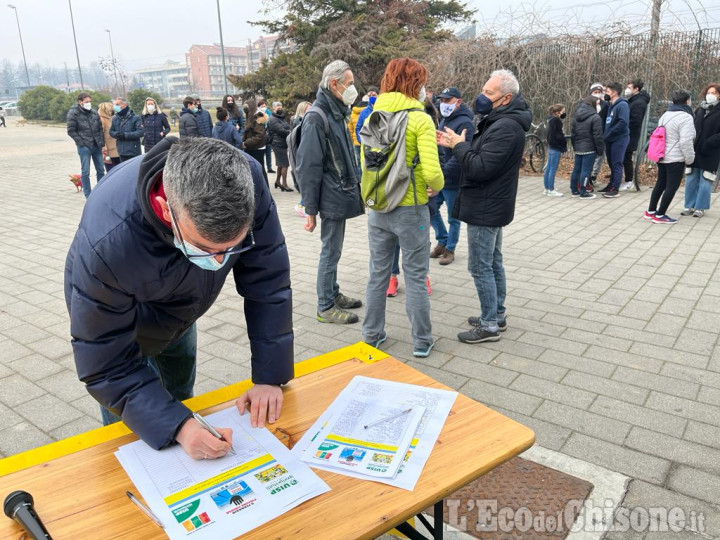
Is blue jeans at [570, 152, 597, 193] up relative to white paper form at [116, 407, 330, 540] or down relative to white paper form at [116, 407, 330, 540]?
down

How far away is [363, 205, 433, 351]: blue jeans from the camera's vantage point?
3.70 metres

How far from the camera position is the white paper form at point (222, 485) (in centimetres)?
134

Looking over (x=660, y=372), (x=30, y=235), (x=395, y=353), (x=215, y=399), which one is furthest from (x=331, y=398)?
(x=30, y=235)

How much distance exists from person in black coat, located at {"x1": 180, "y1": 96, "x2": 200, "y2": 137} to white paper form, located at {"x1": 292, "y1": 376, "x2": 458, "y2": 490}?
9316mm

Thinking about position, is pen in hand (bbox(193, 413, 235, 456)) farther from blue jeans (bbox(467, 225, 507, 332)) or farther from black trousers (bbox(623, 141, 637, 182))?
black trousers (bbox(623, 141, 637, 182))

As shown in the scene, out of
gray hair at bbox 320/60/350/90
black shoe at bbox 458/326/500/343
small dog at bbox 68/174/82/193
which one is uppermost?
gray hair at bbox 320/60/350/90

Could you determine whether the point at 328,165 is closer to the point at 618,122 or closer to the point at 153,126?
the point at 618,122

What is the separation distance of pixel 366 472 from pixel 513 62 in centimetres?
1274

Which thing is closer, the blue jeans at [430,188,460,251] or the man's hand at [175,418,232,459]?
the man's hand at [175,418,232,459]

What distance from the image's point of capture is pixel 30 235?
25.4 ft

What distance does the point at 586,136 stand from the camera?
348 inches

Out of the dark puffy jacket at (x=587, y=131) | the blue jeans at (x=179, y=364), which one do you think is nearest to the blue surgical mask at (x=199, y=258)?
the blue jeans at (x=179, y=364)

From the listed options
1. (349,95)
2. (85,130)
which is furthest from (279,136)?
(349,95)

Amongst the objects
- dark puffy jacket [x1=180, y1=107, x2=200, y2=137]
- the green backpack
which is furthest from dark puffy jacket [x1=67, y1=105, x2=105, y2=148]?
the green backpack
